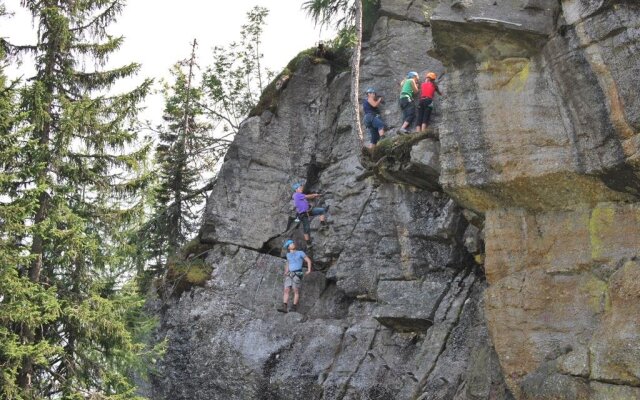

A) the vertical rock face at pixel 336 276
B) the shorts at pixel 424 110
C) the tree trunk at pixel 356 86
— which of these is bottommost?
the vertical rock face at pixel 336 276

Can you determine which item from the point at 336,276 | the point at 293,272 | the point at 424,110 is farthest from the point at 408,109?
the point at 293,272

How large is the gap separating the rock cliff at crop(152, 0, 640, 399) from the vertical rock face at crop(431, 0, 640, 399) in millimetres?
29

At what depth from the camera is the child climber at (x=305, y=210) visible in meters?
21.5

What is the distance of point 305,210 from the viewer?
21469 millimetres

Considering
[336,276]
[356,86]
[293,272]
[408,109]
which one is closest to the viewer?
[408,109]

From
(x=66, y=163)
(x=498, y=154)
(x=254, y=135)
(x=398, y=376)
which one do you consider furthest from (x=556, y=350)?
(x=254, y=135)

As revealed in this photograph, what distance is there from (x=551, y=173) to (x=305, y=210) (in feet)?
28.6

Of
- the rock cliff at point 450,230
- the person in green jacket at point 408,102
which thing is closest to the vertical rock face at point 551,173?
the rock cliff at point 450,230

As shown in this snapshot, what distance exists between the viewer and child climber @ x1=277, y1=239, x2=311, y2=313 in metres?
20.8

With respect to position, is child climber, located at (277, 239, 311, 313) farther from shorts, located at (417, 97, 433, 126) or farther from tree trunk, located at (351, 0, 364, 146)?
shorts, located at (417, 97, 433, 126)

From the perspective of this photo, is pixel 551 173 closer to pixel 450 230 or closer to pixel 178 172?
pixel 450 230

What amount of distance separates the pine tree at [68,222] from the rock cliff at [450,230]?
4.49 meters

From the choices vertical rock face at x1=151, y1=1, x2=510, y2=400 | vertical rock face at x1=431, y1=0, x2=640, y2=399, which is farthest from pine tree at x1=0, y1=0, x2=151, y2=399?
vertical rock face at x1=431, y1=0, x2=640, y2=399

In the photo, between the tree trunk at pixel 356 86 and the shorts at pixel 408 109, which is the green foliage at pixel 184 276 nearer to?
the tree trunk at pixel 356 86
